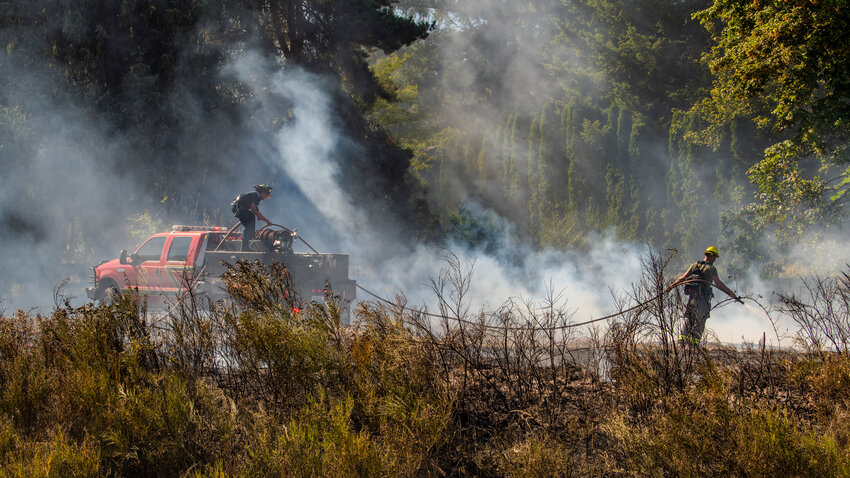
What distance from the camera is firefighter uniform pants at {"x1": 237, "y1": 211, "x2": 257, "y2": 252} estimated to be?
11008 millimetres

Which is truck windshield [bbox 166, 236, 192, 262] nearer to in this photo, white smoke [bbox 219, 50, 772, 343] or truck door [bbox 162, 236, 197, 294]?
truck door [bbox 162, 236, 197, 294]

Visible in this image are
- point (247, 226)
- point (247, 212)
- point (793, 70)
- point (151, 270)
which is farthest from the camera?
point (151, 270)

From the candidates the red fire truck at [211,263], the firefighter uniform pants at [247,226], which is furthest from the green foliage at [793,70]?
the firefighter uniform pants at [247,226]

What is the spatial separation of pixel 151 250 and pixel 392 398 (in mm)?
8813

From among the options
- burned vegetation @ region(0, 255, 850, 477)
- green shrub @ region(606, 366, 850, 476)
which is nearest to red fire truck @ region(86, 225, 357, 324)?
burned vegetation @ region(0, 255, 850, 477)

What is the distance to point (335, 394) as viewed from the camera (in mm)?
4801

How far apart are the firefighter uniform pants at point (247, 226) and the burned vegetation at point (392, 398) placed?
517 centimetres

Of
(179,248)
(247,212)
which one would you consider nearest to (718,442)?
(247,212)

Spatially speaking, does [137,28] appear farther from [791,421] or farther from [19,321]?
[791,421]

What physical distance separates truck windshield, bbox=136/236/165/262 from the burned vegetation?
5866 millimetres

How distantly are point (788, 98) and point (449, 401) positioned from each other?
7.47 metres

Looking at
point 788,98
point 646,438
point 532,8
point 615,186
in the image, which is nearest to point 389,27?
point 615,186

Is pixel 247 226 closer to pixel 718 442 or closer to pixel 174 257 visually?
pixel 174 257

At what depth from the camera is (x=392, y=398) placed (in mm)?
4496
